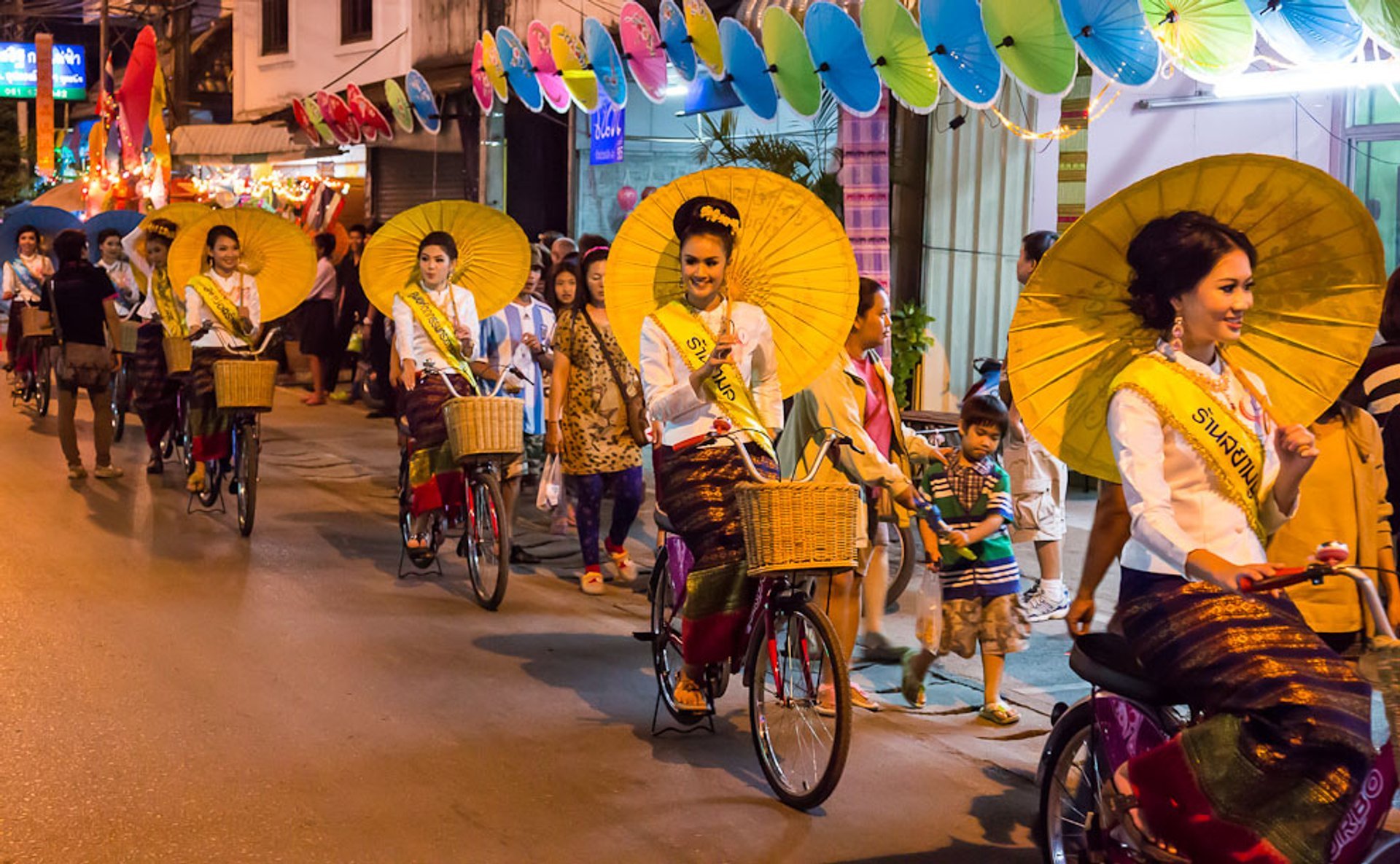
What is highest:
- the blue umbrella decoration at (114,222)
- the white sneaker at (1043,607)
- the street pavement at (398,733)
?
the blue umbrella decoration at (114,222)

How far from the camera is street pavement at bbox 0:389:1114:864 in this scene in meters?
5.15

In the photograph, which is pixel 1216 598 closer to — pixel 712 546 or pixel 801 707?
pixel 801 707

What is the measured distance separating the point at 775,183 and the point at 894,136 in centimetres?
660

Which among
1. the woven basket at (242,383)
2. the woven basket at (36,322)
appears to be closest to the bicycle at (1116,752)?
the woven basket at (242,383)

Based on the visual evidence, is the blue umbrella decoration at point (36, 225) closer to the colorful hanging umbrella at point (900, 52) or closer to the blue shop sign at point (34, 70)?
the colorful hanging umbrella at point (900, 52)

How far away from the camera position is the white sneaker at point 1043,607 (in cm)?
850

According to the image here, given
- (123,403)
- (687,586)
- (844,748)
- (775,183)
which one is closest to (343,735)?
(687,586)

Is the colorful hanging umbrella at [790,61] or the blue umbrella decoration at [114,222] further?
the blue umbrella decoration at [114,222]

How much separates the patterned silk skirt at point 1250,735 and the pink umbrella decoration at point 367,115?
1527 cm

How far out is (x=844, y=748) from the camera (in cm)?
518

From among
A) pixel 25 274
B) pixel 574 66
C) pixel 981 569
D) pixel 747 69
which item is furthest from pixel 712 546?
pixel 25 274

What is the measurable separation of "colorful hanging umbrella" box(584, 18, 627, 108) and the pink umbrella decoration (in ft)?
18.8

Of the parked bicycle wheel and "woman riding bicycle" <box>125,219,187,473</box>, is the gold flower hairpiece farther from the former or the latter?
"woman riding bicycle" <box>125,219,187,473</box>

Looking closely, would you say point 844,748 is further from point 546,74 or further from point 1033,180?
point 546,74
